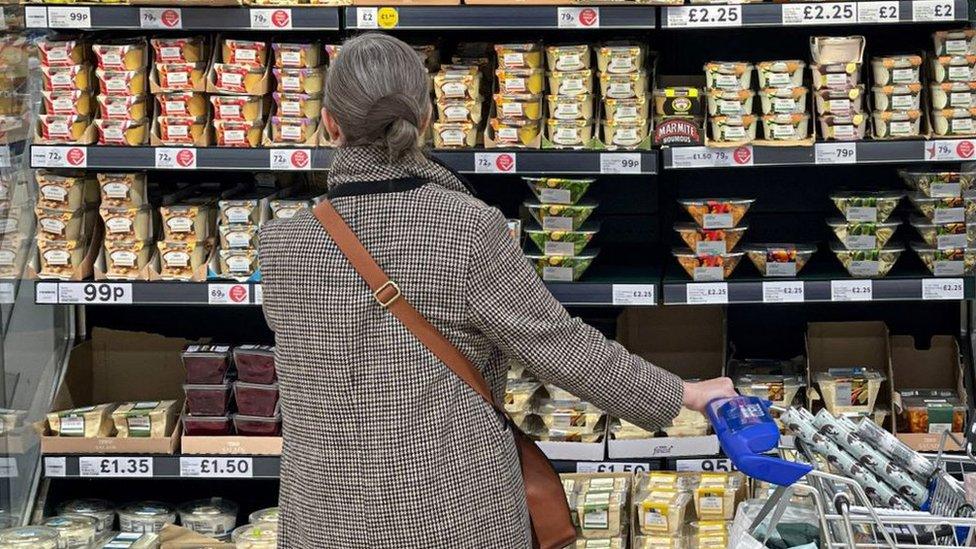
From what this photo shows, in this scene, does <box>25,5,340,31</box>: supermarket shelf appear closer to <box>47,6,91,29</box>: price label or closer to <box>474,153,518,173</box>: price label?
<box>47,6,91,29</box>: price label

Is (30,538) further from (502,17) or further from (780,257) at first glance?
(780,257)

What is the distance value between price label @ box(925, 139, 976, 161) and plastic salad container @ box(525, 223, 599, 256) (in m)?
0.98

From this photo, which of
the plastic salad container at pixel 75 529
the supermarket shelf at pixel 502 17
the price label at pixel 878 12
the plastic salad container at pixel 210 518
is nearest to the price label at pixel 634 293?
the supermarket shelf at pixel 502 17

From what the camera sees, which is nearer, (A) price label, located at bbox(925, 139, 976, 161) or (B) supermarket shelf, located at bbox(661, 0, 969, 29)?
(B) supermarket shelf, located at bbox(661, 0, 969, 29)

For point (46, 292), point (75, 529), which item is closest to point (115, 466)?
point (75, 529)

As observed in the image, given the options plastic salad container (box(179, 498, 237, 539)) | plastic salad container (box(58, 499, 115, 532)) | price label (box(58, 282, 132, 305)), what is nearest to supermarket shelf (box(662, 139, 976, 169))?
price label (box(58, 282, 132, 305))

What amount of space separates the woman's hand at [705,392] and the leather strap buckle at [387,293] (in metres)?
0.53

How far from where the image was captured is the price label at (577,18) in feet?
13.2

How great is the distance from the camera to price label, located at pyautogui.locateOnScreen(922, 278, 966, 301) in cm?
416

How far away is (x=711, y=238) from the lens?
13.9 ft

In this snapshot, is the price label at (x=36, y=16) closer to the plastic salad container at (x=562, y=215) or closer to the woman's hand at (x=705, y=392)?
the plastic salad container at (x=562, y=215)

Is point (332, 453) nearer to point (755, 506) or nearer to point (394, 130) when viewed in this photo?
point (394, 130)

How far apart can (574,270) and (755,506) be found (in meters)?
1.63

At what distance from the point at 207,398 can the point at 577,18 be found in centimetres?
158
